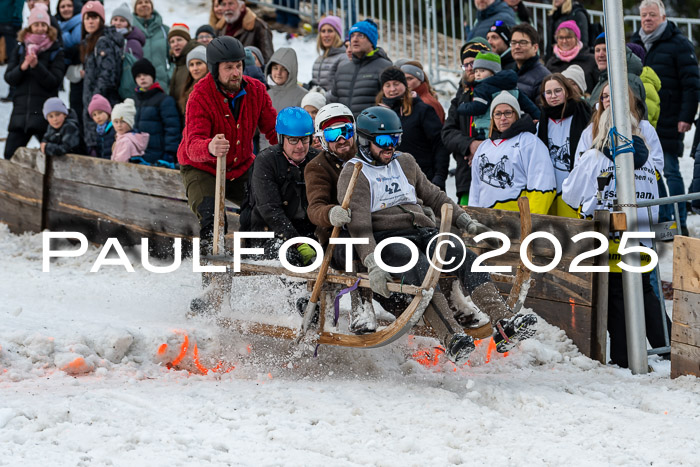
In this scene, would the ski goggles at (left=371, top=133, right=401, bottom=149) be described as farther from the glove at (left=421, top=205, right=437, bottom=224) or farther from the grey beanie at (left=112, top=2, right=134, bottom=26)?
the grey beanie at (left=112, top=2, right=134, bottom=26)

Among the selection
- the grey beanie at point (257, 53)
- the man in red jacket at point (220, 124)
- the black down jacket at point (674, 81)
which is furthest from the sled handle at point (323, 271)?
the grey beanie at point (257, 53)

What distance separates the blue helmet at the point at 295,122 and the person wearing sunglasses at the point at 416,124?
191cm

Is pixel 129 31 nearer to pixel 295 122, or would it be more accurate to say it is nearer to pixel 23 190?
pixel 23 190

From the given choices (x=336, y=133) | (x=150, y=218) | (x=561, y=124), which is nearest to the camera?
(x=336, y=133)

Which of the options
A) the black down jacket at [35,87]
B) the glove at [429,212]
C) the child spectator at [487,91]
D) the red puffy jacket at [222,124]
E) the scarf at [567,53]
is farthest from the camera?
the black down jacket at [35,87]

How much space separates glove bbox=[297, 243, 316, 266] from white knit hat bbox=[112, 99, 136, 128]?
3.98 meters

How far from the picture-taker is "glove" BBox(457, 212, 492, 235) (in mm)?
5723

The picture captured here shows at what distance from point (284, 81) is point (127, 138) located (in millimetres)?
1757

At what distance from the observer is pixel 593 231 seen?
615 centimetres

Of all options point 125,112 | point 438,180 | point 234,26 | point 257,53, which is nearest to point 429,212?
point 438,180

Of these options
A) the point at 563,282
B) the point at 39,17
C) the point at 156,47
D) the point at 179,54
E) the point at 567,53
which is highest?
the point at 39,17

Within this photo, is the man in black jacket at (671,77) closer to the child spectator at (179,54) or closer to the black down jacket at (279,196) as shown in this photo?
the black down jacket at (279,196)

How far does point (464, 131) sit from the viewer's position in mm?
7738

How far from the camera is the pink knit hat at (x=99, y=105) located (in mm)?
9812
